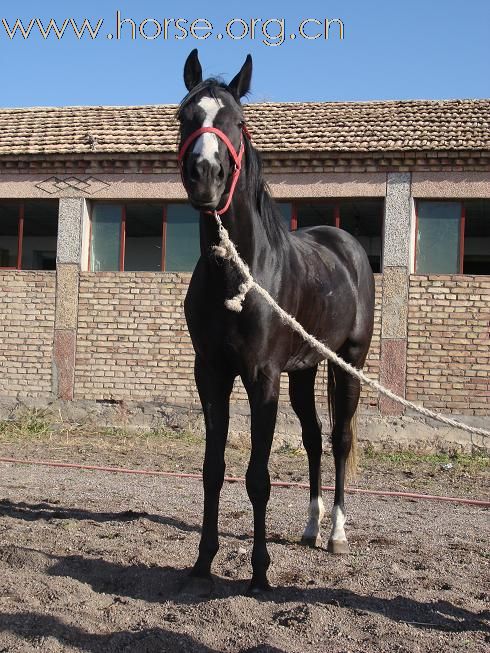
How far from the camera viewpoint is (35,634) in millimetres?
3199

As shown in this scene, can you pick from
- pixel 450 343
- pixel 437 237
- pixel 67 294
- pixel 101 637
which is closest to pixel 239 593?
pixel 101 637

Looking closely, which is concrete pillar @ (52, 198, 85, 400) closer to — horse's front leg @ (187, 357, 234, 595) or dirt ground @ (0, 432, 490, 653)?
dirt ground @ (0, 432, 490, 653)

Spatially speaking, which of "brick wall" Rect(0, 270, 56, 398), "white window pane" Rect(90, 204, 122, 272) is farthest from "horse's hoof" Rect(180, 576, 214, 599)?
"white window pane" Rect(90, 204, 122, 272)

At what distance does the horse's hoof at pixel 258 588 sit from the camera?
389 centimetres

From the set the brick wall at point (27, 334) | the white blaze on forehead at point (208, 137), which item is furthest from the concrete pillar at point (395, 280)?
the white blaze on forehead at point (208, 137)

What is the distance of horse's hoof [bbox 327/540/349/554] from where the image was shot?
5.02m

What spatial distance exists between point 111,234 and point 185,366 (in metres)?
2.74

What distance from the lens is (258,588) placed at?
3.93m

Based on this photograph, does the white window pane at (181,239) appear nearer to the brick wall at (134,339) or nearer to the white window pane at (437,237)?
the brick wall at (134,339)

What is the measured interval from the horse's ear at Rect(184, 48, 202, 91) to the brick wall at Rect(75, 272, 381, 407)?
8709 mm

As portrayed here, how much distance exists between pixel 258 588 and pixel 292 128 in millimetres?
10828

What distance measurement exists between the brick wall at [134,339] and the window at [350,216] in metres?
2.19

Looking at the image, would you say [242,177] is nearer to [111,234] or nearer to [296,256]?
[296,256]

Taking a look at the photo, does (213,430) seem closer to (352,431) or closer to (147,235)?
(352,431)
